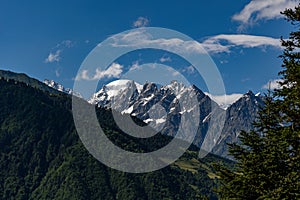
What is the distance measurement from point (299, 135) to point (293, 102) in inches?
92.2

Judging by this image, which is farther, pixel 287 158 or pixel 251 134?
pixel 251 134

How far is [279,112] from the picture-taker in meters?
29.8

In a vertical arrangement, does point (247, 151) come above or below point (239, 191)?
above

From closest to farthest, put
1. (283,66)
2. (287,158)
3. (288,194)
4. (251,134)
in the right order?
(288,194)
(287,158)
(251,134)
(283,66)

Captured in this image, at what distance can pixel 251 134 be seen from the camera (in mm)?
29000

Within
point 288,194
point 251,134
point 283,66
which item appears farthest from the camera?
point 283,66

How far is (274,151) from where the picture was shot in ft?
85.2

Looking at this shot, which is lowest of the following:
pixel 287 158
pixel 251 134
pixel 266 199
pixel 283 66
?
pixel 266 199

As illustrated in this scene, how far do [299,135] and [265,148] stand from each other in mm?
2248

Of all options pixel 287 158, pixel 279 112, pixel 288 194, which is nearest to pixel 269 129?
pixel 279 112

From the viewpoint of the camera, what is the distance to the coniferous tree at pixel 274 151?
25.8 metres

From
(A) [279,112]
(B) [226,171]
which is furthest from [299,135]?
(B) [226,171]

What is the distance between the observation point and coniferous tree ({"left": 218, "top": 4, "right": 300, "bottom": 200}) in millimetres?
25781

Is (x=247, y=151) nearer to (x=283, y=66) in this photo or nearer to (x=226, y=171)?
(x=226, y=171)
